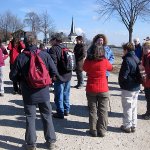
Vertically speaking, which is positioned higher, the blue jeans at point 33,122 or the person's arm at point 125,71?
the person's arm at point 125,71

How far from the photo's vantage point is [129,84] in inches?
251

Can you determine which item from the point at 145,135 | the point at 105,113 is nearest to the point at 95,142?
the point at 105,113

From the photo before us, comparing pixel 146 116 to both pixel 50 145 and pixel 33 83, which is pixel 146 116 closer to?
pixel 50 145

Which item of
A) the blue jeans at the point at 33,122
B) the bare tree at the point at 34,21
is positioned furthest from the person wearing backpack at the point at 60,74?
the bare tree at the point at 34,21

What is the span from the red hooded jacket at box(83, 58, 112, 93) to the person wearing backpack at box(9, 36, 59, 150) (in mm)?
855

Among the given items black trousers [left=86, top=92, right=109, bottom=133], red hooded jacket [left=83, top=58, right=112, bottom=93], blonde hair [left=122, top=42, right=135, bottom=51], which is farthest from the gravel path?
blonde hair [left=122, top=42, right=135, bottom=51]

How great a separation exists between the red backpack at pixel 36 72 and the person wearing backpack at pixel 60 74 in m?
1.72

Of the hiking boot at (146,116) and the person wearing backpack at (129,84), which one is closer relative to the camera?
the person wearing backpack at (129,84)

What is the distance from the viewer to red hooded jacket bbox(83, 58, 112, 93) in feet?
19.8

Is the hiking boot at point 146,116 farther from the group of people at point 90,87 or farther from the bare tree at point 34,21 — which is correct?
the bare tree at point 34,21

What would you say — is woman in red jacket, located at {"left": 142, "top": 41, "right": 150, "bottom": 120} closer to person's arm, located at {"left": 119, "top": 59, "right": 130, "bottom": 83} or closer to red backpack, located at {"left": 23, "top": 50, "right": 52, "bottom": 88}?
person's arm, located at {"left": 119, "top": 59, "right": 130, "bottom": 83}

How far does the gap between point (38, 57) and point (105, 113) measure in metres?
1.75

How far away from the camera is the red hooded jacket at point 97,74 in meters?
6.03

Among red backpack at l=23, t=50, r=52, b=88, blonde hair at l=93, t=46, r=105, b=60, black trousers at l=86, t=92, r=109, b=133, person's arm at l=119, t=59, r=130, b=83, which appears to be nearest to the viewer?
red backpack at l=23, t=50, r=52, b=88
